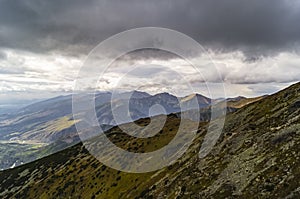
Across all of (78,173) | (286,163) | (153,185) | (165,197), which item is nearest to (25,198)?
(78,173)

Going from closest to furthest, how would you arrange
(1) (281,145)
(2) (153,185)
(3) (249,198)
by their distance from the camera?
(3) (249,198), (1) (281,145), (2) (153,185)

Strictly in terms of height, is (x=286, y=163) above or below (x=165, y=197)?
above

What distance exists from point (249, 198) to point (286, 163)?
10175 millimetres

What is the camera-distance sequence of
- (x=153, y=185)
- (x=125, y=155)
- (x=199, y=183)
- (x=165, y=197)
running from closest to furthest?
(x=199, y=183) → (x=165, y=197) → (x=153, y=185) → (x=125, y=155)

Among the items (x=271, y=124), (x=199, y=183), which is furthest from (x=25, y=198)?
(x=271, y=124)

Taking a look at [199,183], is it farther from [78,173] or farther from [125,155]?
[78,173]

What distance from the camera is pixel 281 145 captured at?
2443 inches

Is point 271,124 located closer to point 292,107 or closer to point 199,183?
point 292,107

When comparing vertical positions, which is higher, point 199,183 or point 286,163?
point 286,163

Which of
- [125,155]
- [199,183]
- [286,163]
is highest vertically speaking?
[286,163]

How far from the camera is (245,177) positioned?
56.4m

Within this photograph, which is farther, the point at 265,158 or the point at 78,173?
the point at 78,173

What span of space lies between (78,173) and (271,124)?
11987cm

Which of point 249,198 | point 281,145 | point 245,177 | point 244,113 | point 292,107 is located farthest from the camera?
point 244,113
